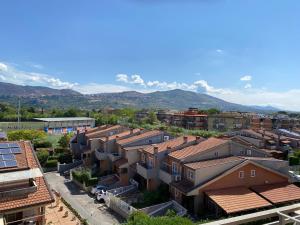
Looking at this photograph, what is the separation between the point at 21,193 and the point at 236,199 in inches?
725

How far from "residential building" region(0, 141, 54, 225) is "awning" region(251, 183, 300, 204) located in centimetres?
2008

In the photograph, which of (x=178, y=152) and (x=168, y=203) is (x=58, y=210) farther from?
(x=178, y=152)

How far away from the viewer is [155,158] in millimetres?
34812

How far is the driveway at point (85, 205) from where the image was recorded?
29.2 metres

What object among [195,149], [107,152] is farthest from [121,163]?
[195,149]

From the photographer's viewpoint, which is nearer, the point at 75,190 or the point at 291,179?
the point at 291,179

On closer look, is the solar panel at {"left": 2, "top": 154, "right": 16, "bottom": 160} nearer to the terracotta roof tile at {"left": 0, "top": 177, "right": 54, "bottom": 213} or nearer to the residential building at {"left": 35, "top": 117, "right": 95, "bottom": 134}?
the terracotta roof tile at {"left": 0, "top": 177, "right": 54, "bottom": 213}

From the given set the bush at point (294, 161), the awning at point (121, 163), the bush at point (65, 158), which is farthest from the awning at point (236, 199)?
the bush at point (65, 158)

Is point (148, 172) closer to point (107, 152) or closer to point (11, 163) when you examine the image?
point (107, 152)

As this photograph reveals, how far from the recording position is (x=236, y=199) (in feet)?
87.8

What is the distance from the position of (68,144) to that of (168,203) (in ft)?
123

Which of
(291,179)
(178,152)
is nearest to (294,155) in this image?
(291,179)

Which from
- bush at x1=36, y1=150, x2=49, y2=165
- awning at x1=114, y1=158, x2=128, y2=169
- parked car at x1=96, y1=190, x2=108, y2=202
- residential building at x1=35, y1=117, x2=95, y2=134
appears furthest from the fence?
residential building at x1=35, y1=117, x2=95, y2=134

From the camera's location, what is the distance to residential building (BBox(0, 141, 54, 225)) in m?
15.8
